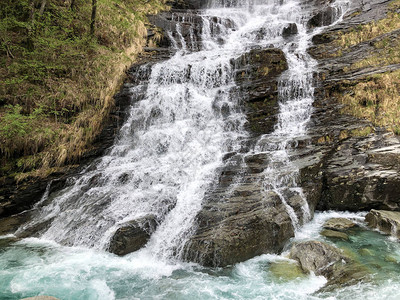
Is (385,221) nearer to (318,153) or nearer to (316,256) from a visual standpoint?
(318,153)

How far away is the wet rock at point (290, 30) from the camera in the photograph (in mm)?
17672

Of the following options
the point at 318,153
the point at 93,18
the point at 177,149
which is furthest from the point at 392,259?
the point at 93,18

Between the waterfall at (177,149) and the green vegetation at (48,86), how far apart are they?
1.43 meters

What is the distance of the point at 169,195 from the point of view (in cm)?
859

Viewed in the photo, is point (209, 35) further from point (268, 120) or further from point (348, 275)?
point (348, 275)

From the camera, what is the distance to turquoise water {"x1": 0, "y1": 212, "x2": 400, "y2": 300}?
5.52 metres

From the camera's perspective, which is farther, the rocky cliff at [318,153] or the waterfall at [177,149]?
the waterfall at [177,149]

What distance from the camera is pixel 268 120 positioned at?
11.7 metres

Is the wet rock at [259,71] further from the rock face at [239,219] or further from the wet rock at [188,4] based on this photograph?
the wet rock at [188,4]

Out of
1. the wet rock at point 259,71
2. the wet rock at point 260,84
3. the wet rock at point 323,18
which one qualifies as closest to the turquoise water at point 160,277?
the wet rock at point 260,84

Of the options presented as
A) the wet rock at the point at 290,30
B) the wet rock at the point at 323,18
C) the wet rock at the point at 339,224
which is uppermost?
the wet rock at the point at 323,18

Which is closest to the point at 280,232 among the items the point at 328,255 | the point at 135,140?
the point at 328,255

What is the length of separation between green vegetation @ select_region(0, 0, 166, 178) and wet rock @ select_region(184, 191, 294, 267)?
687cm

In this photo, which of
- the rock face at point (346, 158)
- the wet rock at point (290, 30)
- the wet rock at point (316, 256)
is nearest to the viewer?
the wet rock at point (316, 256)
